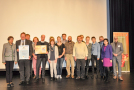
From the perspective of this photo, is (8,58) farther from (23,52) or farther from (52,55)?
(52,55)

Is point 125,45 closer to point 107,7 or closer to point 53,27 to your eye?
point 107,7

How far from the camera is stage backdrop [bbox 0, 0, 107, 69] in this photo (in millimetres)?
5844

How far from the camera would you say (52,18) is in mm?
6066

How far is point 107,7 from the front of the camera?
651 cm

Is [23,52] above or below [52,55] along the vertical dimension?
above

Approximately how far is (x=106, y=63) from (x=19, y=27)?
4320mm

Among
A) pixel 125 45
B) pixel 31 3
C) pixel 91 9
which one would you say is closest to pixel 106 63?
pixel 125 45

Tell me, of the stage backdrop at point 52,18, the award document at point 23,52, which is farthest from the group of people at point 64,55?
the stage backdrop at point 52,18

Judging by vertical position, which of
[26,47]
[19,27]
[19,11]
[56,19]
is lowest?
[26,47]

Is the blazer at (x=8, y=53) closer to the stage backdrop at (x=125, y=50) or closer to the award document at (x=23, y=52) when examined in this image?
the award document at (x=23, y=52)

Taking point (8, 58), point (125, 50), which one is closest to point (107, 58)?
point (125, 50)

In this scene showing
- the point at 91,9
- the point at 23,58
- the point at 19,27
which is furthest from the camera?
the point at 91,9

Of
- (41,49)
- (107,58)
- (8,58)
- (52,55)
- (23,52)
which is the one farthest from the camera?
(52,55)

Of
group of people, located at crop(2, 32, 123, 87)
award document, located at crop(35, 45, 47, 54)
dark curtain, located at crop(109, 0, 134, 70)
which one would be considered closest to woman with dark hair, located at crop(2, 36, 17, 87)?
group of people, located at crop(2, 32, 123, 87)
